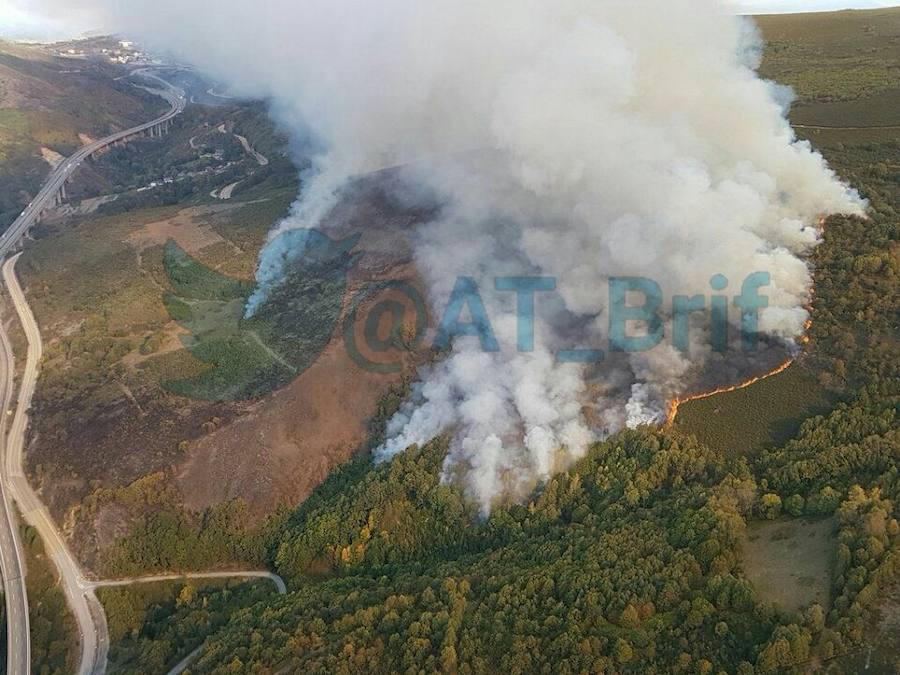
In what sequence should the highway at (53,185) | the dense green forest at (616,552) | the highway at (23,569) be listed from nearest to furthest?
the dense green forest at (616,552)
the highway at (23,569)
the highway at (53,185)

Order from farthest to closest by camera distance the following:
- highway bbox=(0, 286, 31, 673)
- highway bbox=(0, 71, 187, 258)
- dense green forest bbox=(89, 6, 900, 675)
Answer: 1. highway bbox=(0, 71, 187, 258)
2. highway bbox=(0, 286, 31, 673)
3. dense green forest bbox=(89, 6, 900, 675)

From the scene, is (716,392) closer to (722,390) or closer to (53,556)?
(722,390)

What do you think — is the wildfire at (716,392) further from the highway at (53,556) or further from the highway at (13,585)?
the highway at (13,585)

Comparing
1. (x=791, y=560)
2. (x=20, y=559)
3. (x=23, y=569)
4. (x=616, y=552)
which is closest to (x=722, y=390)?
(x=791, y=560)

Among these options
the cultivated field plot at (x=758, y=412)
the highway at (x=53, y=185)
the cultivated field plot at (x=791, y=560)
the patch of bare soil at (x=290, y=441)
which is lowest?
the highway at (x=53, y=185)

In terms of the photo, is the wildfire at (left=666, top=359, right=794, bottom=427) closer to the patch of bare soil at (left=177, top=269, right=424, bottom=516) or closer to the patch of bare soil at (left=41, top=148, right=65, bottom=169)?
the patch of bare soil at (left=177, top=269, right=424, bottom=516)

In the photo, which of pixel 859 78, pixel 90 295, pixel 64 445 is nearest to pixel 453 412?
pixel 64 445

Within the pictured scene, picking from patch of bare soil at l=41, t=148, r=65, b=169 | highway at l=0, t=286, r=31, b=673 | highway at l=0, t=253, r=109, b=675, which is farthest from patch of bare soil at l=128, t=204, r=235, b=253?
patch of bare soil at l=41, t=148, r=65, b=169

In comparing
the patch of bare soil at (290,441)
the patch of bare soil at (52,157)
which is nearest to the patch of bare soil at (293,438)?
the patch of bare soil at (290,441)
